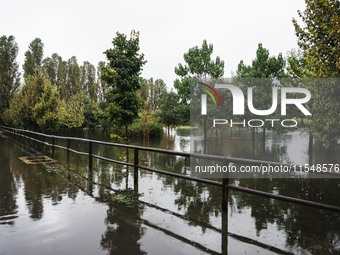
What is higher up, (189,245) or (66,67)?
(66,67)

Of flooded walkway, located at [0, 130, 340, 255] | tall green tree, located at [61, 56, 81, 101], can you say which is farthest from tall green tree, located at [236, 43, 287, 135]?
tall green tree, located at [61, 56, 81, 101]

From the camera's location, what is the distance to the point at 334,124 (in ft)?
38.8

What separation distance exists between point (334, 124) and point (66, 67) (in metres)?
85.6

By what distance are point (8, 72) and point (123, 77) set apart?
154ft

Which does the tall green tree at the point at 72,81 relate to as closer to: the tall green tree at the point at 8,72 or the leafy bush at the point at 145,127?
the tall green tree at the point at 8,72

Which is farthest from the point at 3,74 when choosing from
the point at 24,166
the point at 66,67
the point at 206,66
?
the point at 24,166

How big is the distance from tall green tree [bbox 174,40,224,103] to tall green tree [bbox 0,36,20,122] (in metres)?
35.8

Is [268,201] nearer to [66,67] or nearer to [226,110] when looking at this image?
[226,110]

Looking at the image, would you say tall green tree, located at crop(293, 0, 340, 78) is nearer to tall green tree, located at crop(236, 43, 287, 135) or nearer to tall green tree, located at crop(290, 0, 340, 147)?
tall green tree, located at crop(290, 0, 340, 147)

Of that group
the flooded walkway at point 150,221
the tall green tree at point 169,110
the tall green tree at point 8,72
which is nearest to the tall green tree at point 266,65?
the tall green tree at point 169,110

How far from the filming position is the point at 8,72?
57.4 m

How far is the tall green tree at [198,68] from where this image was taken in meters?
37.5

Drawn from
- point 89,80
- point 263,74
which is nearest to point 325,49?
point 263,74

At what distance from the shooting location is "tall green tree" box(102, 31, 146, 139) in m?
19.9
